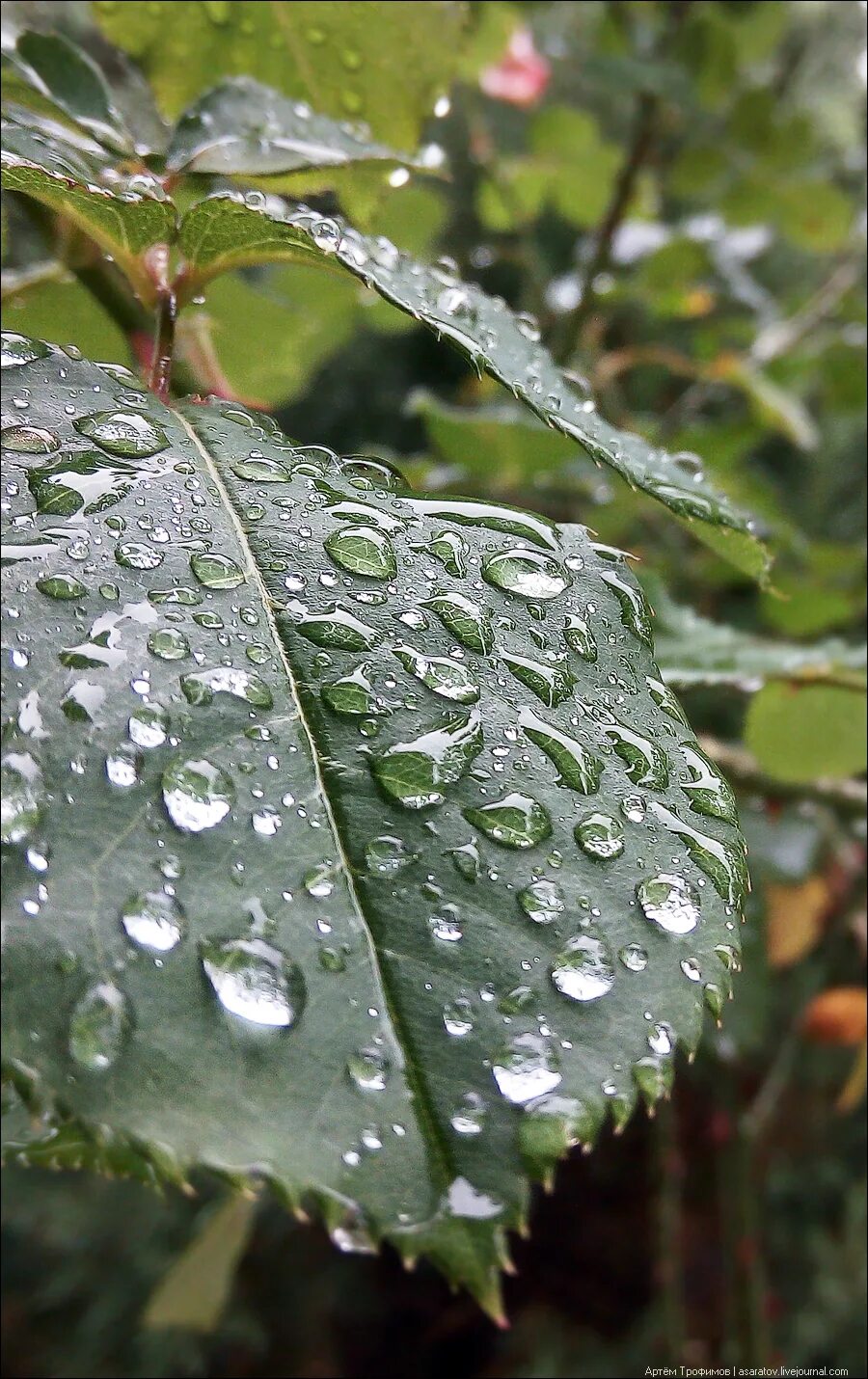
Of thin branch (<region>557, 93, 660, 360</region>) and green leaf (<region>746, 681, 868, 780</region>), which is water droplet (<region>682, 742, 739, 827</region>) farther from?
thin branch (<region>557, 93, 660, 360</region>)

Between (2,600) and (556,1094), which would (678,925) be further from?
(2,600)

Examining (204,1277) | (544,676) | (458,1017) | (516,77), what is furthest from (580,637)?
(516,77)

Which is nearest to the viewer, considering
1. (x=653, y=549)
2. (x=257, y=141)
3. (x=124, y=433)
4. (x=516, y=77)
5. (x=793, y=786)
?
(x=124, y=433)

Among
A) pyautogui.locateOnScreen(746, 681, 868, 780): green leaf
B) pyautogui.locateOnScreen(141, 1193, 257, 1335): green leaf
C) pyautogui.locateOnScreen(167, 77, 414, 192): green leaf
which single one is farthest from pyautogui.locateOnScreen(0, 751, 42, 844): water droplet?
pyautogui.locateOnScreen(141, 1193, 257, 1335): green leaf

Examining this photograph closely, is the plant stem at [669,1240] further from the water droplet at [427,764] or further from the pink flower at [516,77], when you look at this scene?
the pink flower at [516,77]

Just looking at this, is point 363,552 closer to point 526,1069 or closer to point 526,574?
A: point 526,574

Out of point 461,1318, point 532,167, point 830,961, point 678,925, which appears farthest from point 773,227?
point 461,1318
